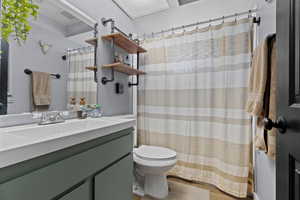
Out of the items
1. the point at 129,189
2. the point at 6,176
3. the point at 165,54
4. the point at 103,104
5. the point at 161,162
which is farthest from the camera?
the point at 165,54

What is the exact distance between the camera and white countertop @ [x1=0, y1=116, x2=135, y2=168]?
0.46 metres

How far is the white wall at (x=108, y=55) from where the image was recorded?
1.42 m

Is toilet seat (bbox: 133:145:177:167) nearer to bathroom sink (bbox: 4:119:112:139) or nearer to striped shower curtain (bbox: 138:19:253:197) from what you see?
striped shower curtain (bbox: 138:19:253:197)

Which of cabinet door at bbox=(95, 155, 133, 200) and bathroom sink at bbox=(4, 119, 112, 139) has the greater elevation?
bathroom sink at bbox=(4, 119, 112, 139)

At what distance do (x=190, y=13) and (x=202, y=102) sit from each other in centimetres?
123

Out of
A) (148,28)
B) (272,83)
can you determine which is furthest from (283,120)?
(148,28)

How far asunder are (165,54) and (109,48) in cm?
73

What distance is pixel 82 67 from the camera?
4.44 feet

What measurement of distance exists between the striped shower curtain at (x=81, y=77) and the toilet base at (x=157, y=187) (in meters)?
1.04

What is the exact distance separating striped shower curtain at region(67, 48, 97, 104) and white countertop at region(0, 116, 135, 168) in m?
0.35

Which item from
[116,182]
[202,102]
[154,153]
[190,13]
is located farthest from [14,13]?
[190,13]

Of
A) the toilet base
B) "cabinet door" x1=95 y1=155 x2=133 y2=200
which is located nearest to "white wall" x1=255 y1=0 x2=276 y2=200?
the toilet base

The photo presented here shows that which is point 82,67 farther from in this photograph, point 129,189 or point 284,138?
point 284,138

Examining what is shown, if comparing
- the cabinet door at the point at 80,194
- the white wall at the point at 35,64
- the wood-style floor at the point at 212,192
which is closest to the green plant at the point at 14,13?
the white wall at the point at 35,64
